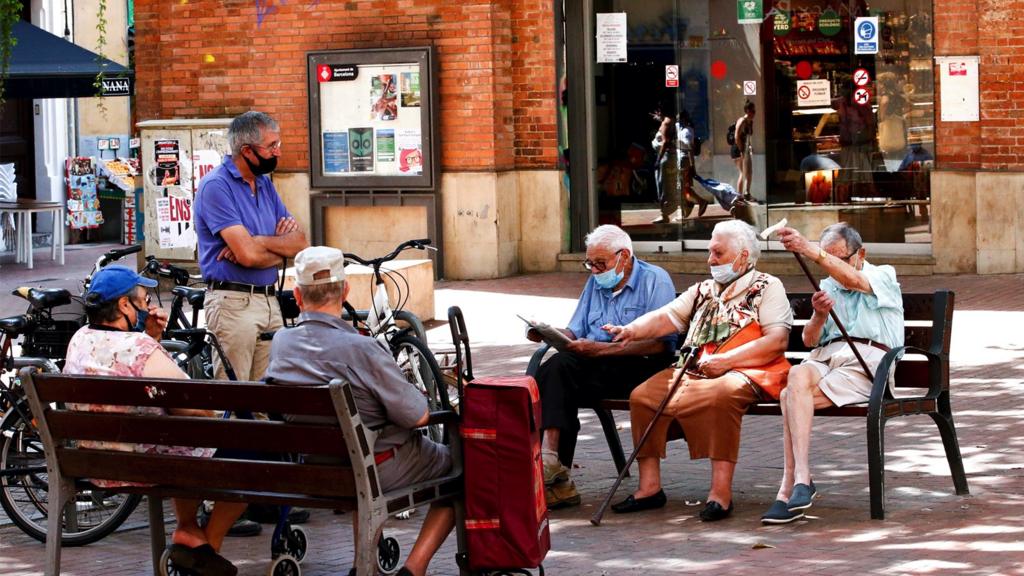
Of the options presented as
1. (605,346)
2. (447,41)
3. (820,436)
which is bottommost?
(820,436)

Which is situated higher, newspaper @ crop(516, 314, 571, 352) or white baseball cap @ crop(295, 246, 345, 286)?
white baseball cap @ crop(295, 246, 345, 286)

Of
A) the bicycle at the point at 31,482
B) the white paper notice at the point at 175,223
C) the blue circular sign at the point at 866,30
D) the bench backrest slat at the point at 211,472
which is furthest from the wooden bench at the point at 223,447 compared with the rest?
the blue circular sign at the point at 866,30

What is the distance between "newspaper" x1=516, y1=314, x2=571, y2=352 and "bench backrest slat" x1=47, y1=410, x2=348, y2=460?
6.53 feet

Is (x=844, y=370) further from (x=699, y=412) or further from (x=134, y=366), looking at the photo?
(x=134, y=366)

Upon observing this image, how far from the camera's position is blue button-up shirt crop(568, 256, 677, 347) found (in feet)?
26.0

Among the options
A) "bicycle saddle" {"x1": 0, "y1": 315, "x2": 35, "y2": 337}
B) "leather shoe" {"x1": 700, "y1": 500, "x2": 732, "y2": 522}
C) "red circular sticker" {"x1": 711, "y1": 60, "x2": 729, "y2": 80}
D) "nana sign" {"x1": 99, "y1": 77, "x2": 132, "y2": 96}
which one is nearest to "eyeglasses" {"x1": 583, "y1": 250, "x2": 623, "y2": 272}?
"leather shoe" {"x1": 700, "y1": 500, "x2": 732, "y2": 522}

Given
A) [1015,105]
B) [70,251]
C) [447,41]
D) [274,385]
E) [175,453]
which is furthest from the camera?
[70,251]

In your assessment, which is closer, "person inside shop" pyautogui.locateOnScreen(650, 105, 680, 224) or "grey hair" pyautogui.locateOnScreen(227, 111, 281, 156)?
"grey hair" pyautogui.locateOnScreen(227, 111, 281, 156)

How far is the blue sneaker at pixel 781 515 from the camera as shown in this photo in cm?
714

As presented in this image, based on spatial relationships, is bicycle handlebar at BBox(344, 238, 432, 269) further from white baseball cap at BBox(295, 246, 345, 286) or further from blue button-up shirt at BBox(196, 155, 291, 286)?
white baseball cap at BBox(295, 246, 345, 286)

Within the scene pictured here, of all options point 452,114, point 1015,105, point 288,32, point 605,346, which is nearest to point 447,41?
point 452,114

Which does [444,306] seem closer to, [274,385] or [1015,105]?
[1015,105]

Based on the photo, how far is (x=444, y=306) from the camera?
15258 millimetres

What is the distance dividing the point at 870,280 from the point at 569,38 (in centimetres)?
1037
